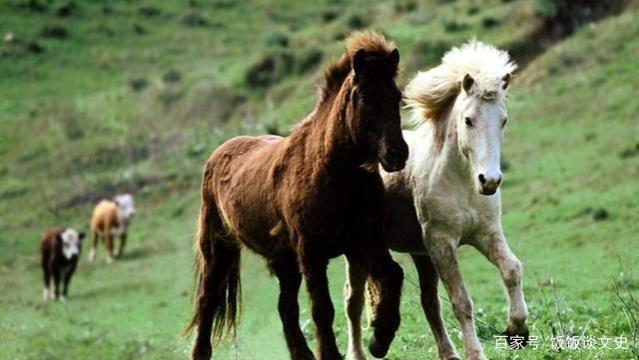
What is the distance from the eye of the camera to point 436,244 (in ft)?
28.6

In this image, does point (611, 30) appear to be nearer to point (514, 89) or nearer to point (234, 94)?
point (514, 89)

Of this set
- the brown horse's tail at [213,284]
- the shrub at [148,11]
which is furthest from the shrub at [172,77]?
the brown horse's tail at [213,284]

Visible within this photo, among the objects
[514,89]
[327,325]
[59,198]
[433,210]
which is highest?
[433,210]

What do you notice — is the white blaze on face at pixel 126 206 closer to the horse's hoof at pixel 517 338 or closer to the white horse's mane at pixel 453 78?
the white horse's mane at pixel 453 78

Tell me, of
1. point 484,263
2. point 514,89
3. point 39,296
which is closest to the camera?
point 484,263

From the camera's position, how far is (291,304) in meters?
9.42

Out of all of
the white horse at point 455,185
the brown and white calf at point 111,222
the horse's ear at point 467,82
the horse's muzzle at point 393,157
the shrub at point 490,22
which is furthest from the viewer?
the shrub at point 490,22

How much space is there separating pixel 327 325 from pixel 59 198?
2636 centimetres

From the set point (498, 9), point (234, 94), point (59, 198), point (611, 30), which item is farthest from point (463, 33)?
point (59, 198)

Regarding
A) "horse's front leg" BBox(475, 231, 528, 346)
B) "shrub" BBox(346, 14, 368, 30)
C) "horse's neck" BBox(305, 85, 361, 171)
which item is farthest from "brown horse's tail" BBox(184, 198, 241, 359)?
"shrub" BBox(346, 14, 368, 30)

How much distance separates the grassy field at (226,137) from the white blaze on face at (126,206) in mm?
720

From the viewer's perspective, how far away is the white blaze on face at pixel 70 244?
82.4ft

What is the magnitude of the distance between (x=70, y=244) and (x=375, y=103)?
18893mm

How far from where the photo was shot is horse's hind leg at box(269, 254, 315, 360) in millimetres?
9258
